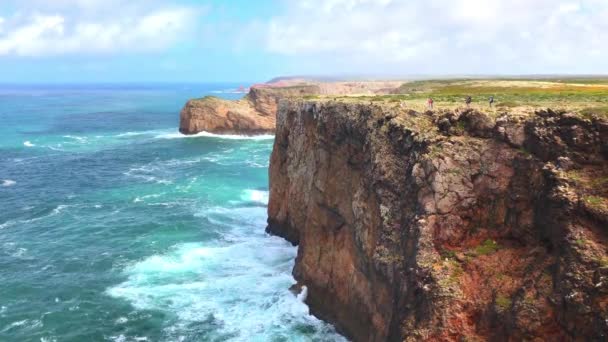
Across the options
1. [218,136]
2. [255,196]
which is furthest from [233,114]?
[255,196]

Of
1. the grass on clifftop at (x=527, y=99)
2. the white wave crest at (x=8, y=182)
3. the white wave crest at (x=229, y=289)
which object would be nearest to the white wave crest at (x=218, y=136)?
the white wave crest at (x=8, y=182)

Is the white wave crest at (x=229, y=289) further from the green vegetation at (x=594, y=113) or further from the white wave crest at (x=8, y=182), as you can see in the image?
the white wave crest at (x=8, y=182)

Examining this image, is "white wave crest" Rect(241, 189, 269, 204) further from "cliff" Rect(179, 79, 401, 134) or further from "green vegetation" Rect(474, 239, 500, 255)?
"cliff" Rect(179, 79, 401, 134)

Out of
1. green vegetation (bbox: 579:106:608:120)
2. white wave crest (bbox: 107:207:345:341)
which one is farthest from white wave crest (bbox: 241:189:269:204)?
green vegetation (bbox: 579:106:608:120)

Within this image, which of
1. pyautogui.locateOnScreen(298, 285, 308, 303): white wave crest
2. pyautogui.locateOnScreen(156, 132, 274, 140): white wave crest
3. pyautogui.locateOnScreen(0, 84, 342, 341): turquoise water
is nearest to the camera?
pyautogui.locateOnScreen(0, 84, 342, 341): turquoise water

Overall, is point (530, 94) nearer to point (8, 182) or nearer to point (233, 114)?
point (8, 182)

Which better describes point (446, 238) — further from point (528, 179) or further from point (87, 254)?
point (87, 254)
